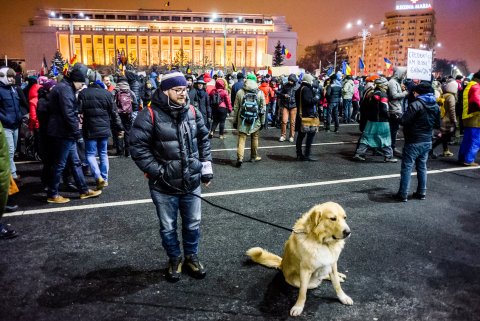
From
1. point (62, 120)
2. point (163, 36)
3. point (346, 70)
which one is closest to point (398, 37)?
point (163, 36)

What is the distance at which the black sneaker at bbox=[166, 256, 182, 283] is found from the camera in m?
3.90

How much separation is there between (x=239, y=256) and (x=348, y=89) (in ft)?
42.2

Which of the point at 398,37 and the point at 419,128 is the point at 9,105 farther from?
the point at 398,37

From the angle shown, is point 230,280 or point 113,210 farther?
point 113,210

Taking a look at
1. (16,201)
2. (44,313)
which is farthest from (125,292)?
(16,201)

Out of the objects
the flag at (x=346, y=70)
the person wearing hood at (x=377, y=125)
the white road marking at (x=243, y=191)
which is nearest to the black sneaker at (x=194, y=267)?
the white road marking at (x=243, y=191)

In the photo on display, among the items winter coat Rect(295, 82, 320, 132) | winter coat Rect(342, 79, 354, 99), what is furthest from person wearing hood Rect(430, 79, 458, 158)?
winter coat Rect(342, 79, 354, 99)

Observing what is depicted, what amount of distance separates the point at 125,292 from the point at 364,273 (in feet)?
8.55

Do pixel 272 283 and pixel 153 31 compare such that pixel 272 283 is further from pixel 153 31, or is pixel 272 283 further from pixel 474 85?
pixel 153 31

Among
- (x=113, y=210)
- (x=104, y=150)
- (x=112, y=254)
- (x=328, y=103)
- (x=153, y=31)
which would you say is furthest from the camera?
(x=153, y=31)

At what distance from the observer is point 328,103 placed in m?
14.2

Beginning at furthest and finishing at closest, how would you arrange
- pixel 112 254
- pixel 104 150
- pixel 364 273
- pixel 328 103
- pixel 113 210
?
pixel 328 103, pixel 104 150, pixel 113 210, pixel 112 254, pixel 364 273

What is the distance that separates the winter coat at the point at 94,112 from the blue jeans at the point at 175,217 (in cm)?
352

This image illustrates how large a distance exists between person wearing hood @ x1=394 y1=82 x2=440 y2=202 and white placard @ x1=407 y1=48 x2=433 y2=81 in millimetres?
2145
